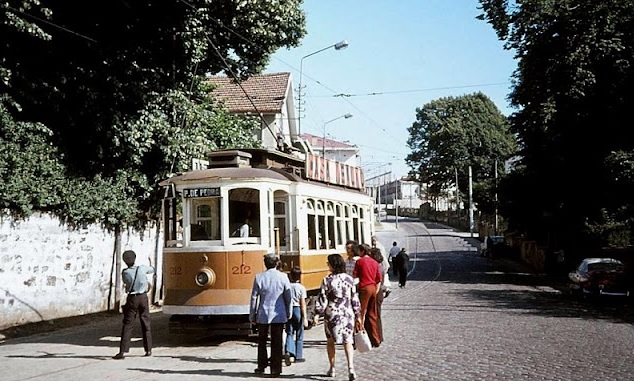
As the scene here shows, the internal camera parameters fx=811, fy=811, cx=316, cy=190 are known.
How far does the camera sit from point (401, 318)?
19.2m

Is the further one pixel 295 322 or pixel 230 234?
pixel 230 234

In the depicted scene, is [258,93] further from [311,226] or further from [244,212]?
[244,212]

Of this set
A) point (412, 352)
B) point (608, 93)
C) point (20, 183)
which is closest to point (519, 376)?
point (412, 352)

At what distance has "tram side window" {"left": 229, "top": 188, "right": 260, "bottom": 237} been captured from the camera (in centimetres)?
1489

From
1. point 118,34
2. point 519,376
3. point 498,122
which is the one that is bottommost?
point 519,376

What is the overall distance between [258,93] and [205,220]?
3201 cm

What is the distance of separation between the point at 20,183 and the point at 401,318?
30.0ft

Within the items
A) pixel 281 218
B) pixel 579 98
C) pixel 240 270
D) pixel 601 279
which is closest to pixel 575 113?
pixel 579 98

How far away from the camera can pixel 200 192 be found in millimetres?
14914

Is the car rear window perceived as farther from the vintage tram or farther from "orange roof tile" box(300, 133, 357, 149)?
"orange roof tile" box(300, 133, 357, 149)

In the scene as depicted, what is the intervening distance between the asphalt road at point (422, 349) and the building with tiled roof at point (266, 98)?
2163 centimetres

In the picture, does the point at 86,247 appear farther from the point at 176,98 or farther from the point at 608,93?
the point at 608,93

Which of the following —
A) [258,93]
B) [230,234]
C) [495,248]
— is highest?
[258,93]

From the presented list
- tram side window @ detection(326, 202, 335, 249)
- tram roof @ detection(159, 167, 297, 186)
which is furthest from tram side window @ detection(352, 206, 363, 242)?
tram roof @ detection(159, 167, 297, 186)
